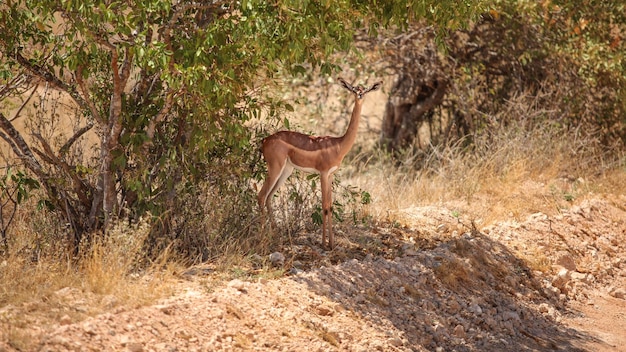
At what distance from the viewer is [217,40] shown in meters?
7.18

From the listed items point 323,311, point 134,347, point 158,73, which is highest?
point 158,73

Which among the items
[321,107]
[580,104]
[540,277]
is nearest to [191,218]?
[540,277]

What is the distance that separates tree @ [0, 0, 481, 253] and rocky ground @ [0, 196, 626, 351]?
102 centimetres

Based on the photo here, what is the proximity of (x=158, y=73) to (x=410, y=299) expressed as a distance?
284cm

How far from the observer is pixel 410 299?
8016 millimetres

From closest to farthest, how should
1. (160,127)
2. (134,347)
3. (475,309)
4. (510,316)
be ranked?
(134,347), (160,127), (475,309), (510,316)

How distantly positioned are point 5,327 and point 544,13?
30.9 ft

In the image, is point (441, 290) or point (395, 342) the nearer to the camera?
point (395, 342)

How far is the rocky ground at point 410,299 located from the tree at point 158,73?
1024 millimetres

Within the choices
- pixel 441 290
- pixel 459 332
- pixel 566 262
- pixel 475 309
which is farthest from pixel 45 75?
pixel 566 262

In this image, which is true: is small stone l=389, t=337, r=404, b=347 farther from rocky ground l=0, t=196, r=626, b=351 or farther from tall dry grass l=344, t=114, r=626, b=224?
tall dry grass l=344, t=114, r=626, b=224

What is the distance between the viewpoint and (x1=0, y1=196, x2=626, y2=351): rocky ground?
20.7 ft

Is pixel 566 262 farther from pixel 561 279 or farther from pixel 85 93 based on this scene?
pixel 85 93

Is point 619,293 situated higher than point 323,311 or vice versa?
point 323,311
